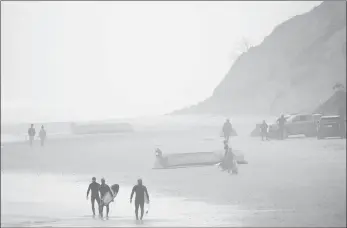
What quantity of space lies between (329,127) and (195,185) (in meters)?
7.06

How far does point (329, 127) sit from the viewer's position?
57.7ft

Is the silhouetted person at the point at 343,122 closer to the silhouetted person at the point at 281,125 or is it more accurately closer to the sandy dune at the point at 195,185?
the sandy dune at the point at 195,185

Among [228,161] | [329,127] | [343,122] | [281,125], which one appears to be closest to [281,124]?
[281,125]

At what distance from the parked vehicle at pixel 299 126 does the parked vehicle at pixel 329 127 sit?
511 millimetres

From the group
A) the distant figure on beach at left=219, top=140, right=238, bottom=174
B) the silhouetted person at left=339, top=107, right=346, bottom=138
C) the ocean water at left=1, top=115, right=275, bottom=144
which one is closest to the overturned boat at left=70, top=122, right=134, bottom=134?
the ocean water at left=1, top=115, right=275, bottom=144

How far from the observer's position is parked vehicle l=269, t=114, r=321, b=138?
720 inches

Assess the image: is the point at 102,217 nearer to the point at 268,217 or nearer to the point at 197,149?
the point at 268,217

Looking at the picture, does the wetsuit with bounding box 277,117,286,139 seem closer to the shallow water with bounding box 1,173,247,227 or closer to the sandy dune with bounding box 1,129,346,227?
the sandy dune with bounding box 1,129,346,227

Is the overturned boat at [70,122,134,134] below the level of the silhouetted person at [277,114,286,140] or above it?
above

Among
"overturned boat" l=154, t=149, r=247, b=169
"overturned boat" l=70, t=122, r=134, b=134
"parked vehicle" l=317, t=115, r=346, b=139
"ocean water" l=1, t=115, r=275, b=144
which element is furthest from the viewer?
"overturned boat" l=70, t=122, r=134, b=134

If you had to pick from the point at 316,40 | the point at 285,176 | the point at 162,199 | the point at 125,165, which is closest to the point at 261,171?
the point at 285,176

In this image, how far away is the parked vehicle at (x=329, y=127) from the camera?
16922mm

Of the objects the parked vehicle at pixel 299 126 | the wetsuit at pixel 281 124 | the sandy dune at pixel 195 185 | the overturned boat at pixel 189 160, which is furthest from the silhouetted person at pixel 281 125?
the overturned boat at pixel 189 160

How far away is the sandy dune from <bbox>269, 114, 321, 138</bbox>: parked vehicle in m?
0.56
